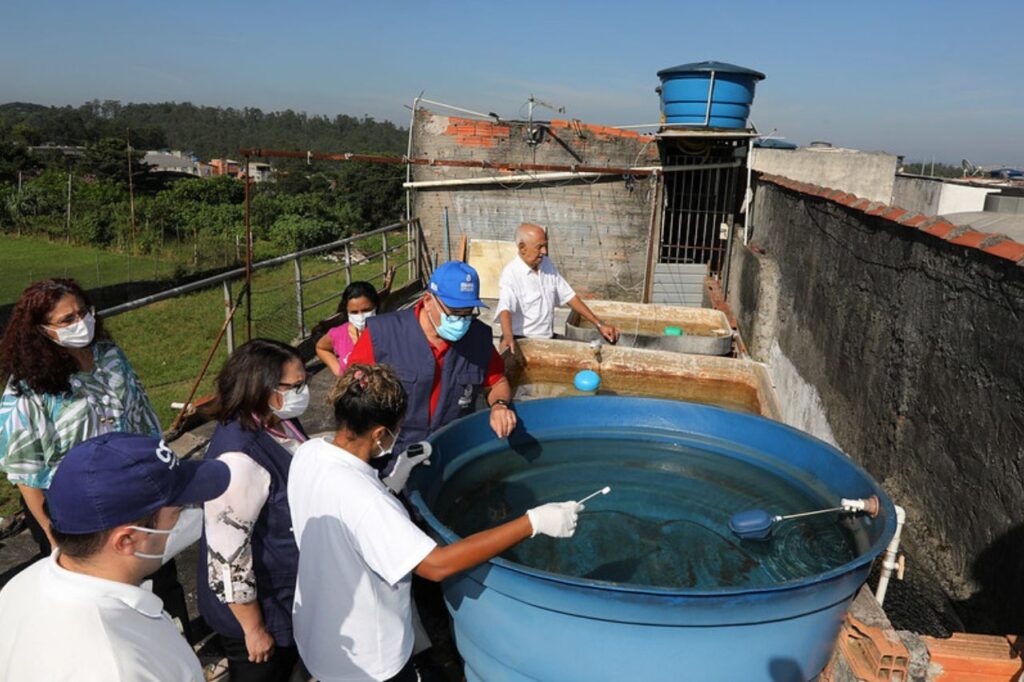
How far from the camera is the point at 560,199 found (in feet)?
36.6

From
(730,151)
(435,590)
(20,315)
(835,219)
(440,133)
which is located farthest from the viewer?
(440,133)

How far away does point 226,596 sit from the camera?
2.02 m

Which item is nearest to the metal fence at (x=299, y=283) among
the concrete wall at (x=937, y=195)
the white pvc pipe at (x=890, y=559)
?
the white pvc pipe at (x=890, y=559)

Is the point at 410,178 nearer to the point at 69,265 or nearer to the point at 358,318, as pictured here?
the point at 358,318

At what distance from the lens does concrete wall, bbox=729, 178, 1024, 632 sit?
7.98 feet

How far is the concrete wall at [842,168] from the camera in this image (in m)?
14.6

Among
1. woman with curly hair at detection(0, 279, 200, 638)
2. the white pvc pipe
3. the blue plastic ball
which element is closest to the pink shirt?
woman with curly hair at detection(0, 279, 200, 638)

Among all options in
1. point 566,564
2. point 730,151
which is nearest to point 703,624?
point 566,564

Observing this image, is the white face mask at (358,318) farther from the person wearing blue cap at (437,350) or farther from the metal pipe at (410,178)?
the metal pipe at (410,178)

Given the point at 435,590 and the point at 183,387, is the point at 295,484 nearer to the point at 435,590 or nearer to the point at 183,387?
the point at 435,590

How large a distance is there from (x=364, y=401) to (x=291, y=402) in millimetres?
435

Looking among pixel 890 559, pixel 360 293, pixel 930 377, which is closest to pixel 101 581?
pixel 890 559

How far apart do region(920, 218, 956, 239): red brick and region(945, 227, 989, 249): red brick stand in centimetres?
6

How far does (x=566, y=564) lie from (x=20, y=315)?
94.5 inches
